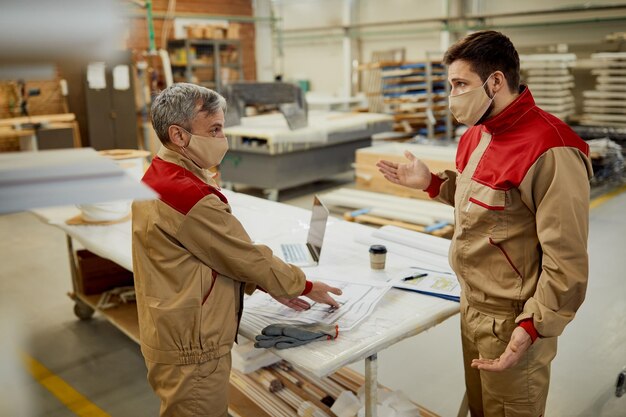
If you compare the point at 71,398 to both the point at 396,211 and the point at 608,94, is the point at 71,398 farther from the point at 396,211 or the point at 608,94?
the point at 608,94

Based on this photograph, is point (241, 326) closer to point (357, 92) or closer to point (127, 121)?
point (127, 121)

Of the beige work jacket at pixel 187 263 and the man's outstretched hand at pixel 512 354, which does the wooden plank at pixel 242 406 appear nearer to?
the beige work jacket at pixel 187 263

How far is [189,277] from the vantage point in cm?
168

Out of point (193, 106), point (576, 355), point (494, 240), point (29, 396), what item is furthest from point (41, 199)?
point (576, 355)

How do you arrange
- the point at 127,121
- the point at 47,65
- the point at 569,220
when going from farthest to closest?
the point at 127,121 < the point at 569,220 < the point at 47,65

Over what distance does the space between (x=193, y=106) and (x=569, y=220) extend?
1129 millimetres

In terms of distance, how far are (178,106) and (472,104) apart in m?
0.90

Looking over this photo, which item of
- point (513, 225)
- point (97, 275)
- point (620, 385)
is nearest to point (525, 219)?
point (513, 225)

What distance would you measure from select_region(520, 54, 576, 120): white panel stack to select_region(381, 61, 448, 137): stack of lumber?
1.38m

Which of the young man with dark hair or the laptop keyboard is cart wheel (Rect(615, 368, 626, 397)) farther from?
the laptop keyboard

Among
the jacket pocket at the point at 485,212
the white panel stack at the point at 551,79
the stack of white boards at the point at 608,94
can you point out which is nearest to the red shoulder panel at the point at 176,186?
the jacket pocket at the point at 485,212

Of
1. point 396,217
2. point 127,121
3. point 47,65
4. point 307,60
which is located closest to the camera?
point 47,65

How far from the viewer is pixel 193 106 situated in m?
1.67

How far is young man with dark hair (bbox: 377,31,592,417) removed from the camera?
150cm
